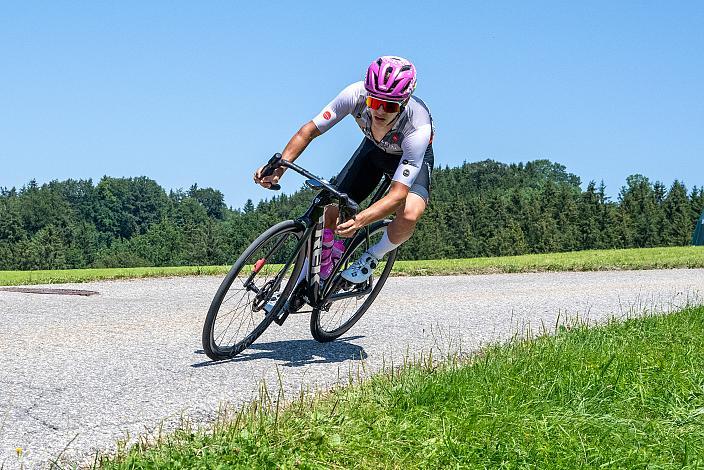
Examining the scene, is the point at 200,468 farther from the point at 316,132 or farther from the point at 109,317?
the point at 109,317

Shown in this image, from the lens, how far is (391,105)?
612cm

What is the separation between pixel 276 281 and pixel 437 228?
102 m

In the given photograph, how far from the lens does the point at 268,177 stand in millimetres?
6297

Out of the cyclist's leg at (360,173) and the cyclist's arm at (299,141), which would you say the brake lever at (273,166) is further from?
the cyclist's leg at (360,173)

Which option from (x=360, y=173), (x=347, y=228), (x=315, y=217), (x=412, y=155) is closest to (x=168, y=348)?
(x=315, y=217)

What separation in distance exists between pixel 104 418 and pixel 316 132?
2.83m

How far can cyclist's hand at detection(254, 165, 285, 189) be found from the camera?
20.6 feet

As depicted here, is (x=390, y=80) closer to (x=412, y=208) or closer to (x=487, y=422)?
(x=412, y=208)

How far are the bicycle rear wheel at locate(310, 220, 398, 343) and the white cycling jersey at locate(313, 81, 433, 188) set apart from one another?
1047mm

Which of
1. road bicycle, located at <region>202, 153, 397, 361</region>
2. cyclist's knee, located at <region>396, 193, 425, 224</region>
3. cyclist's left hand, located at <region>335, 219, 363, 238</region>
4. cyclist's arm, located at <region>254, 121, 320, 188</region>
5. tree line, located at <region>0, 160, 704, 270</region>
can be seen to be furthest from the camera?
tree line, located at <region>0, 160, 704, 270</region>

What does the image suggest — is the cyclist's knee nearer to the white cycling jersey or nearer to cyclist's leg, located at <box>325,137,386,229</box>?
the white cycling jersey

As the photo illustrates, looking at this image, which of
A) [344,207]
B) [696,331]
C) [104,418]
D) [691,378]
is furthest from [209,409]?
[696,331]

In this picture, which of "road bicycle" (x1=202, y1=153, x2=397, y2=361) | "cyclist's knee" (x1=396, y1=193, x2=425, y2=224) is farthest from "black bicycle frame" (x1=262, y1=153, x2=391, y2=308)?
"cyclist's knee" (x1=396, y1=193, x2=425, y2=224)

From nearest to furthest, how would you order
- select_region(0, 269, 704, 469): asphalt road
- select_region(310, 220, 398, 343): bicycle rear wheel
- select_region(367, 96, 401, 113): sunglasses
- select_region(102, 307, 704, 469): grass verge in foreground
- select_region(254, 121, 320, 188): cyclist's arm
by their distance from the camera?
select_region(102, 307, 704, 469): grass verge in foreground
select_region(0, 269, 704, 469): asphalt road
select_region(367, 96, 401, 113): sunglasses
select_region(254, 121, 320, 188): cyclist's arm
select_region(310, 220, 398, 343): bicycle rear wheel
